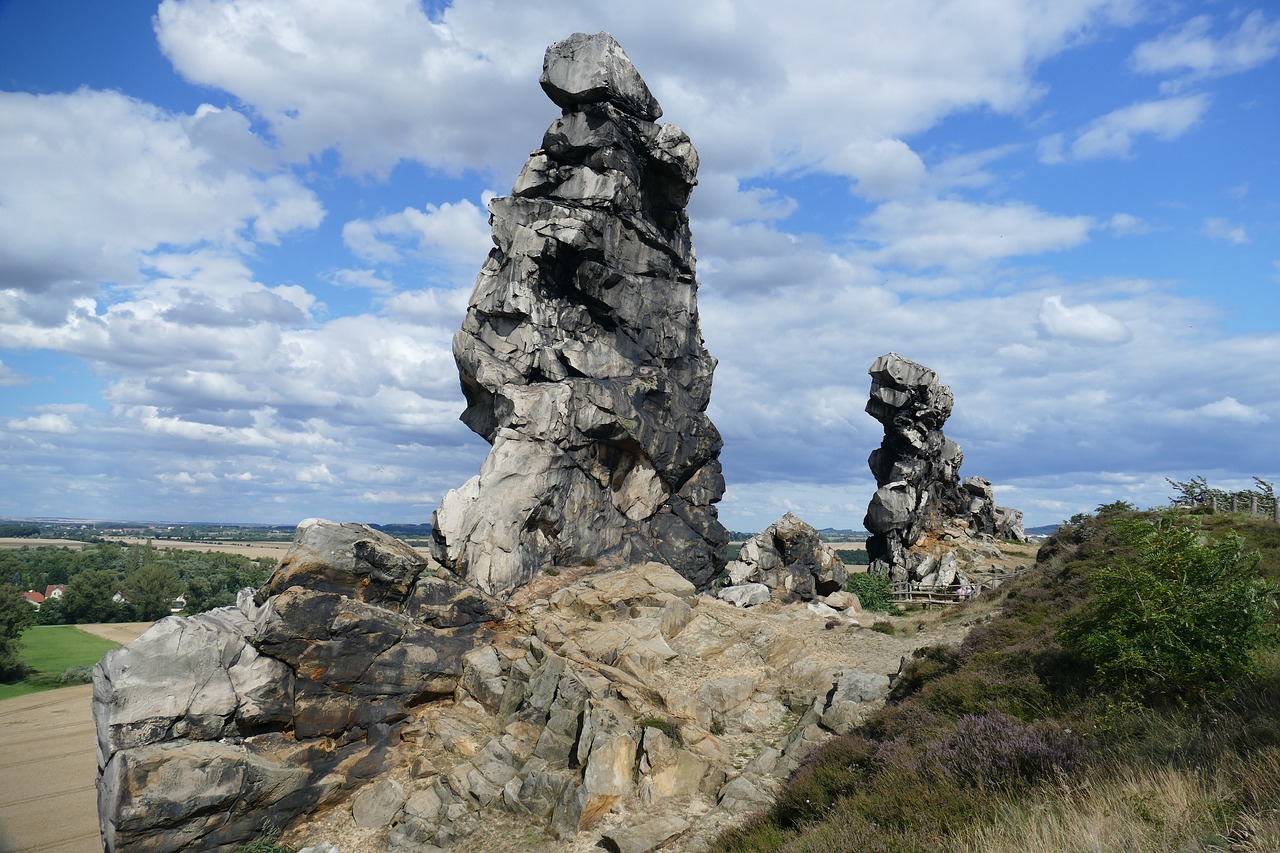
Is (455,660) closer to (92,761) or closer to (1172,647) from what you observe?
(1172,647)

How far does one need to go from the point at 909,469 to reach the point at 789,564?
2259 cm

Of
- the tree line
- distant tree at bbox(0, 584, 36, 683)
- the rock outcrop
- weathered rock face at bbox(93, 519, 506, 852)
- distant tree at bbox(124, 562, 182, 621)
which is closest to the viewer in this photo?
weathered rock face at bbox(93, 519, 506, 852)

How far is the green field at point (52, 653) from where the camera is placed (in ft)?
219

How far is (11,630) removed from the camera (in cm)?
6944

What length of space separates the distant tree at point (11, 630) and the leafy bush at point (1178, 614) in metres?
91.3

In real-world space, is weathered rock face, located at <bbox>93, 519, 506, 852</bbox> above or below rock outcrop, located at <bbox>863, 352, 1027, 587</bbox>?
below

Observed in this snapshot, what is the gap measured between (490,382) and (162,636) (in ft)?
75.6

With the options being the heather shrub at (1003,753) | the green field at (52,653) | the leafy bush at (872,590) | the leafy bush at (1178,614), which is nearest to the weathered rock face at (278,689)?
the heather shrub at (1003,753)

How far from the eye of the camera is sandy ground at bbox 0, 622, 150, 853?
33812mm

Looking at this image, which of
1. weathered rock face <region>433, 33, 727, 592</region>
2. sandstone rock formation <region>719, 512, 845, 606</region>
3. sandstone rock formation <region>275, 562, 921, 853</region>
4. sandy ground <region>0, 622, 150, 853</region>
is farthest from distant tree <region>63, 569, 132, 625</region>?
sandstone rock formation <region>275, 562, 921, 853</region>

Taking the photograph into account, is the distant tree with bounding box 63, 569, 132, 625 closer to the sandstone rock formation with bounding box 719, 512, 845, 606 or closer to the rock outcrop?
the sandstone rock formation with bounding box 719, 512, 845, 606

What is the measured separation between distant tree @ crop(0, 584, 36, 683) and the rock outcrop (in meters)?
86.7

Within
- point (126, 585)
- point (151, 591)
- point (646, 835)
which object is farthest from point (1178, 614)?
point (126, 585)

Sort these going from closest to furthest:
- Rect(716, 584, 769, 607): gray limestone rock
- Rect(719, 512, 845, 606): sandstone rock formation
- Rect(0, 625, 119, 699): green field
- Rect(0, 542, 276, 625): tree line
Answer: Rect(716, 584, 769, 607): gray limestone rock
Rect(719, 512, 845, 606): sandstone rock formation
Rect(0, 625, 119, 699): green field
Rect(0, 542, 276, 625): tree line
